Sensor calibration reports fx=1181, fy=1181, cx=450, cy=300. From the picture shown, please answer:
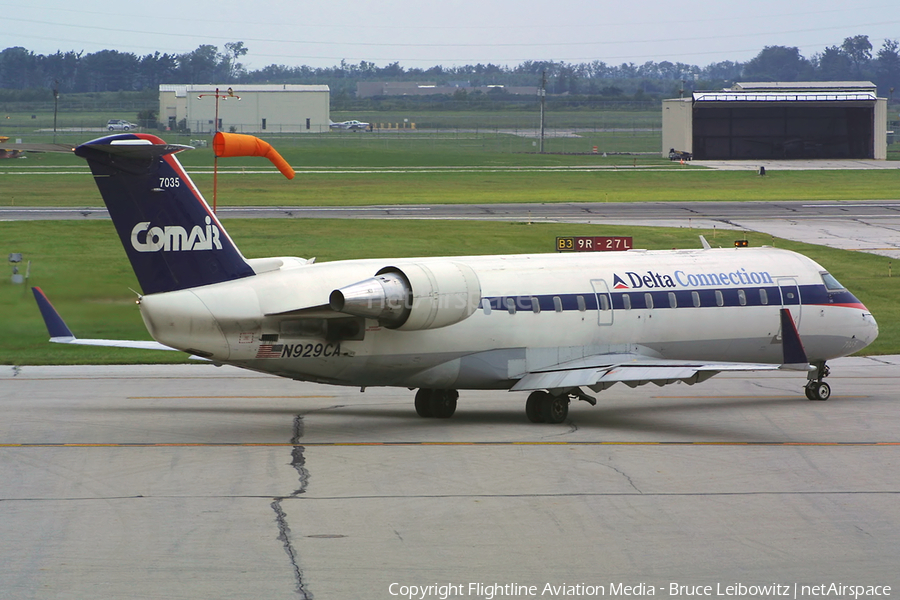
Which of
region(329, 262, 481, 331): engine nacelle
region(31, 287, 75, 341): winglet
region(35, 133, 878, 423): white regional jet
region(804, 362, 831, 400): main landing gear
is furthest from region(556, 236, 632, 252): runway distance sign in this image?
region(31, 287, 75, 341): winglet

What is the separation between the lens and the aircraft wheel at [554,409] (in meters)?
23.6

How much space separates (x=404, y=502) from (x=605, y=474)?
12.0 feet

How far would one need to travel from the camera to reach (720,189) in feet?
287

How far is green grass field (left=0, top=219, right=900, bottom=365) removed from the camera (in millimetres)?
30375

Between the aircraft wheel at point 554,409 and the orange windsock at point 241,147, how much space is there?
6860 millimetres

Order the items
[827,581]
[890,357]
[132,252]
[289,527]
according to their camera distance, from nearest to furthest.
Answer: [827,581]
[289,527]
[132,252]
[890,357]

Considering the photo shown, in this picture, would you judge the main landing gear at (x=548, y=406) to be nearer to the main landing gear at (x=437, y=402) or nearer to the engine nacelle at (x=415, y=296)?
the main landing gear at (x=437, y=402)

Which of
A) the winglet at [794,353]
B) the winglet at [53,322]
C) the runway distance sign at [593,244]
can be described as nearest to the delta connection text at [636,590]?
the winglet at [794,353]

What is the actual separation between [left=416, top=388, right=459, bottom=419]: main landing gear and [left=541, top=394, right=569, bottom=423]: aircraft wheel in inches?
77.4

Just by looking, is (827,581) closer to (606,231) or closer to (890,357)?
(890,357)

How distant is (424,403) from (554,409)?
2.78 meters

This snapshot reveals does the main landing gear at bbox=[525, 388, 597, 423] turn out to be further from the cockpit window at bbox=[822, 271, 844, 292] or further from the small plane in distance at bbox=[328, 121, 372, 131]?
the small plane in distance at bbox=[328, 121, 372, 131]

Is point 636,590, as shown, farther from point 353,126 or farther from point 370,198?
point 353,126

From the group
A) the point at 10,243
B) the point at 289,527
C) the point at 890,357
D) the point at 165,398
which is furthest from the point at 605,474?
the point at 10,243
